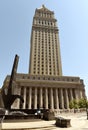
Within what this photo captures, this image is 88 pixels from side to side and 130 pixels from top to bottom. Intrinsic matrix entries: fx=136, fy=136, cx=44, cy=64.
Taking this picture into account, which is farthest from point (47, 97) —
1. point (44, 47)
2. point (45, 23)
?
point (45, 23)

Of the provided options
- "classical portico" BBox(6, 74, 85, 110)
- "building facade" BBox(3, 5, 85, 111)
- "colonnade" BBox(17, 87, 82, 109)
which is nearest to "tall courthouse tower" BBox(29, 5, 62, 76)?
"building facade" BBox(3, 5, 85, 111)

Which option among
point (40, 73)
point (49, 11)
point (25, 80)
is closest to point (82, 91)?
point (40, 73)

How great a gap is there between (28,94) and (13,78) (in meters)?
52.9

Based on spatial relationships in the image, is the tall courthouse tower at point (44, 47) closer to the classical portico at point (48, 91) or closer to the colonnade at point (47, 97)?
the classical portico at point (48, 91)

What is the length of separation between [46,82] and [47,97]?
8.67m

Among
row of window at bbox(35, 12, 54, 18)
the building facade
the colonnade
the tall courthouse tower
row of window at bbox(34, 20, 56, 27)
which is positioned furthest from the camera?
row of window at bbox(35, 12, 54, 18)

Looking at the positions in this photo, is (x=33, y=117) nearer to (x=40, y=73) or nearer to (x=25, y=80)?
(x=25, y=80)

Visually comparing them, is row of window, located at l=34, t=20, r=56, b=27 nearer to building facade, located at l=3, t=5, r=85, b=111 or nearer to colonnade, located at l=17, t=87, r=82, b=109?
building facade, located at l=3, t=5, r=85, b=111

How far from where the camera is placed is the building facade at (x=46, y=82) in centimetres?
7662

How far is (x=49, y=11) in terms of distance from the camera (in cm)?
12888

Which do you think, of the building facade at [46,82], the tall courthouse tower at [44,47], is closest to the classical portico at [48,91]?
the building facade at [46,82]

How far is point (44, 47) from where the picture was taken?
10112cm

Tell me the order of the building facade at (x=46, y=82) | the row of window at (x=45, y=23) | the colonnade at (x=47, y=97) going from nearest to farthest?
1. the colonnade at (x=47, y=97)
2. the building facade at (x=46, y=82)
3. the row of window at (x=45, y=23)

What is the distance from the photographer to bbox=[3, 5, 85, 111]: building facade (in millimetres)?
76625
